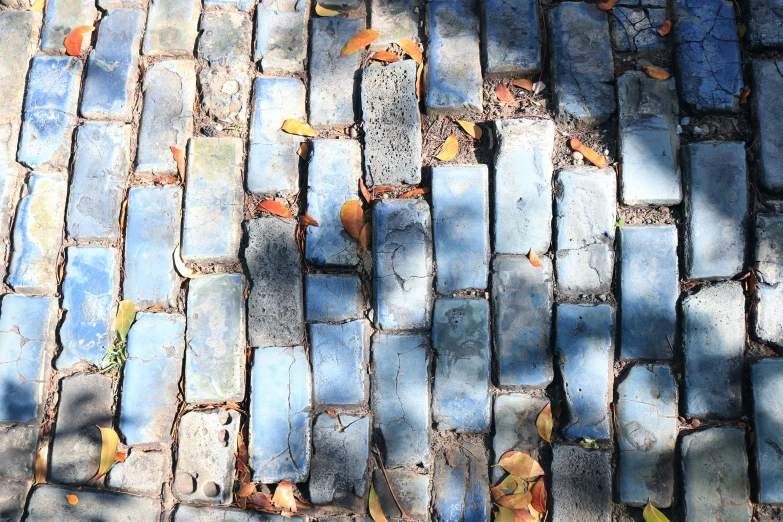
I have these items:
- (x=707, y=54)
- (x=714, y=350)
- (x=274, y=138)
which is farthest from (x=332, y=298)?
(x=707, y=54)

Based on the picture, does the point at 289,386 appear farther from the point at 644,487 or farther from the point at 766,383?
the point at 766,383

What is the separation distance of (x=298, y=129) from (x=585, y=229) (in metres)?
1.00

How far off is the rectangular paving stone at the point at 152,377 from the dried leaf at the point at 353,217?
0.61 metres

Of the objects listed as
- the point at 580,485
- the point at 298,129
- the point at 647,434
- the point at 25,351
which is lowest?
the point at 580,485

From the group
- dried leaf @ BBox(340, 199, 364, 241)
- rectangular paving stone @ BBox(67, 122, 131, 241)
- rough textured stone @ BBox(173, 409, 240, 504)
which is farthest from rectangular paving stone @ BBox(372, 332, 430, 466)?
rectangular paving stone @ BBox(67, 122, 131, 241)

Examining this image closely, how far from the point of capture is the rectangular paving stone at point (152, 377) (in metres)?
2.27

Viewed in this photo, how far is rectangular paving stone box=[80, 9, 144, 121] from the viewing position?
8.28 feet

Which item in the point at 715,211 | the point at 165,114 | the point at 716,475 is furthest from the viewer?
the point at 165,114

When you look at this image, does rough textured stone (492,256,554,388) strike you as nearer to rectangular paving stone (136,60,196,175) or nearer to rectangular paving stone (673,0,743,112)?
rectangular paving stone (673,0,743,112)

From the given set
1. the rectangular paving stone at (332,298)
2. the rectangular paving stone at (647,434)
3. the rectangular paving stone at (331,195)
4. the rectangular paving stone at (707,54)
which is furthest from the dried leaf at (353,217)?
the rectangular paving stone at (707,54)

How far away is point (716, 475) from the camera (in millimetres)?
2166

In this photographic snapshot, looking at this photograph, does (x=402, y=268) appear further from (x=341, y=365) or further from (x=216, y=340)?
(x=216, y=340)

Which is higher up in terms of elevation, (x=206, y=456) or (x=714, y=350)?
(x=714, y=350)

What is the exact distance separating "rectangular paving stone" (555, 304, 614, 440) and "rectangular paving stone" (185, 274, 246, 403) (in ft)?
3.29
